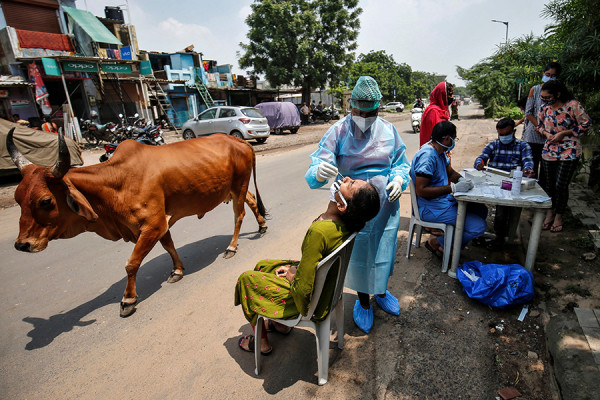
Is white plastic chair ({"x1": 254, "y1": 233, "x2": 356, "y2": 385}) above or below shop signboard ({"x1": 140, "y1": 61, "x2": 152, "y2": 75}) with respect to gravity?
below

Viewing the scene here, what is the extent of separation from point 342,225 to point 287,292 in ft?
1.95

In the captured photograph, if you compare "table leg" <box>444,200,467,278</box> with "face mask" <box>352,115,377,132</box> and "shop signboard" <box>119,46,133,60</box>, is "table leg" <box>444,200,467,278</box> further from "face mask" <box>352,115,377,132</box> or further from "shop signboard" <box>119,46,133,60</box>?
"shop signboard" <box>119,46,133,60</box>

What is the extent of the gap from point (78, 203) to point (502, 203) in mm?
3865

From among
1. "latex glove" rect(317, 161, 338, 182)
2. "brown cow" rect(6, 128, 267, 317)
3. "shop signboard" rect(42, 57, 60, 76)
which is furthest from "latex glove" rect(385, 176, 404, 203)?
"shop signboard" rect(42, 57, 60, 76)

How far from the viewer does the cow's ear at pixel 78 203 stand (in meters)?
2.83

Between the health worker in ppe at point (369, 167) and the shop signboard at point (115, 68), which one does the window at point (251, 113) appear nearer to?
the shop signboard at point (115, 68)

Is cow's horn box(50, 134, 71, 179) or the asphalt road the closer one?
the asphalt road

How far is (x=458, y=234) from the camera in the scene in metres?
3.40

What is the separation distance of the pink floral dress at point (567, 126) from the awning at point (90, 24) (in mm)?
19894

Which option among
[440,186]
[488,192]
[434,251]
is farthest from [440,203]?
[434,251]

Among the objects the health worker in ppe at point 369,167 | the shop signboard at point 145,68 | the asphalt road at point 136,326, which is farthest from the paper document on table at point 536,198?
the shop signboard at point 145,68

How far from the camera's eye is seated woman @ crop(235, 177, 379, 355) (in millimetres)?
1950

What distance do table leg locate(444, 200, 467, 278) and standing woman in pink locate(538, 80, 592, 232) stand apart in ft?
5.79

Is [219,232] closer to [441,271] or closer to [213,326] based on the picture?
[213,326]
